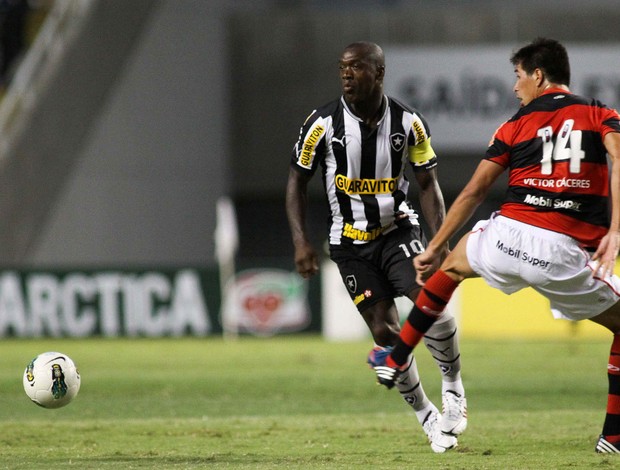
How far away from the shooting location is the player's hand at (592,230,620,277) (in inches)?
256

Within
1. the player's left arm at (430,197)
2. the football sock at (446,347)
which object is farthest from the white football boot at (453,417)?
the player's left arm at (430,197)

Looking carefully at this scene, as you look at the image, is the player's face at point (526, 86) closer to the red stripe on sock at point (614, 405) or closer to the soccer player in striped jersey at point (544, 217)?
the soccer player in striped jersey at point (544, 217)

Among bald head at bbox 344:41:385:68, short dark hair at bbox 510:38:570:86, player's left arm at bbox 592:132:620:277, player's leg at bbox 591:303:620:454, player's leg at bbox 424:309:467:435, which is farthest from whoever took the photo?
player's leg at bbox 424:309:467:435

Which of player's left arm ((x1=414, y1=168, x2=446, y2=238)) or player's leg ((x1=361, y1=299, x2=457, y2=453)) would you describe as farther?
player's left arm ((x1=414, y1=168, x2=446, y2=238))

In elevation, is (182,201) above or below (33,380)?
below

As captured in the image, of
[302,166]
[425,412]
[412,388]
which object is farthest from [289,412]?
[302,166]

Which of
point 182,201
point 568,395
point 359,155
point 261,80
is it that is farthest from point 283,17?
point 359,155

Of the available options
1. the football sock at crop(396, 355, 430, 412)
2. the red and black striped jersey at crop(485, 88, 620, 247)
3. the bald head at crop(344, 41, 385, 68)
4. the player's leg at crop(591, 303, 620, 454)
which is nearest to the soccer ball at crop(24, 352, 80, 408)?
the football sock at crop(396, 355, 430, 412)

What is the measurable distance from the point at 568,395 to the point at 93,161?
14.8 metres

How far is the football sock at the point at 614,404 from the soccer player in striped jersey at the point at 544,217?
1.69ft

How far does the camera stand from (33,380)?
25.5ft

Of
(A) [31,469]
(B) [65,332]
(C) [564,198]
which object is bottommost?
(B) [65,332]

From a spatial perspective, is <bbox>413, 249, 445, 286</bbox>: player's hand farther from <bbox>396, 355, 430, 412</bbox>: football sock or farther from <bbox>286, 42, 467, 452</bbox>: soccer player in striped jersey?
<bbox>396, 355, 430, 412</bbox>: football sock

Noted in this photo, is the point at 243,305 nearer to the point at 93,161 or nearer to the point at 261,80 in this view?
the point at 93,161
